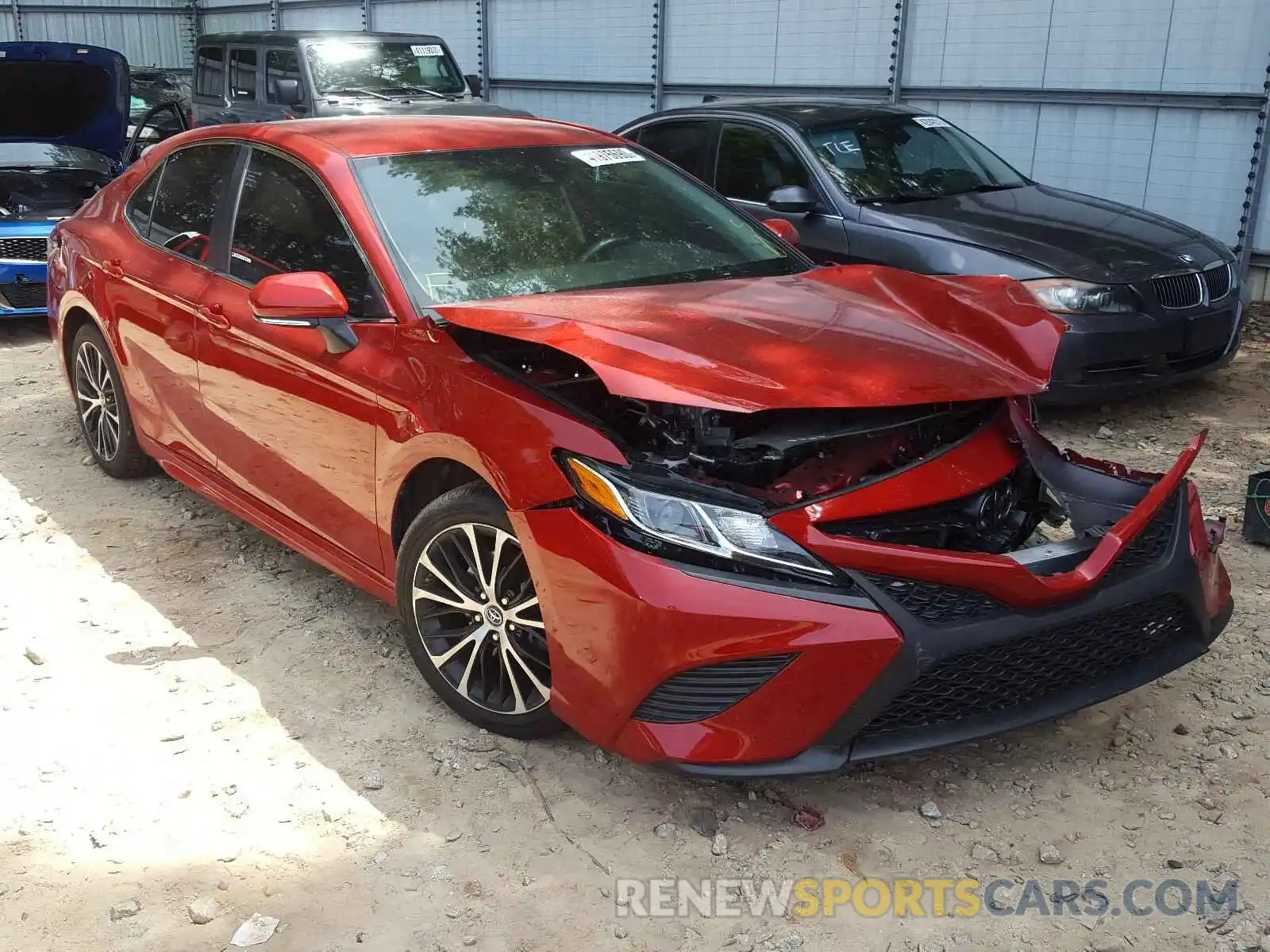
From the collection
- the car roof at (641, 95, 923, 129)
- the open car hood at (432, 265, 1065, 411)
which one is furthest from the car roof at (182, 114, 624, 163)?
the car roof at (641, 95, 923, 129)

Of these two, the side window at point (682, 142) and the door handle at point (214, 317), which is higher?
the side window at point (682, 142)

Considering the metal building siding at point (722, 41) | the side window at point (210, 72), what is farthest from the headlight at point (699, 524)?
the side window at point (210, 72)

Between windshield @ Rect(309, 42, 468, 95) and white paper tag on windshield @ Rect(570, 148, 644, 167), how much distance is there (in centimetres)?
717

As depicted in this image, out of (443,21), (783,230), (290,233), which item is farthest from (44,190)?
(443,21)

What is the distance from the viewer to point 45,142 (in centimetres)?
842

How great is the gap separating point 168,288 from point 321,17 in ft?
49.6

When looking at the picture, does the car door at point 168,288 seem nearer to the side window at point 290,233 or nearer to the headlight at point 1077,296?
the side window at point 290,233

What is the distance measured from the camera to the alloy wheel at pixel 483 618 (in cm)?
310

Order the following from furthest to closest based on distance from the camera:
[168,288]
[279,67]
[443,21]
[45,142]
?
[443,21], [279,67], [45,142], [168,288]

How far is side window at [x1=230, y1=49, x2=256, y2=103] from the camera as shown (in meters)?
11.3

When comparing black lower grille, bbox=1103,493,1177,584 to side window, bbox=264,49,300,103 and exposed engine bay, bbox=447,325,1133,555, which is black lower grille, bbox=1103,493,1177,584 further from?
side window, bbox=264,49,300,103

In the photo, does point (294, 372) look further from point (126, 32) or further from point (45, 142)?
point (126, 32)

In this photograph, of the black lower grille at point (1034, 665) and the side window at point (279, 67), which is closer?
the black lower grille at point (1034, 665)

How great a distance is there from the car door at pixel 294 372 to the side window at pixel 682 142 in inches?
145
